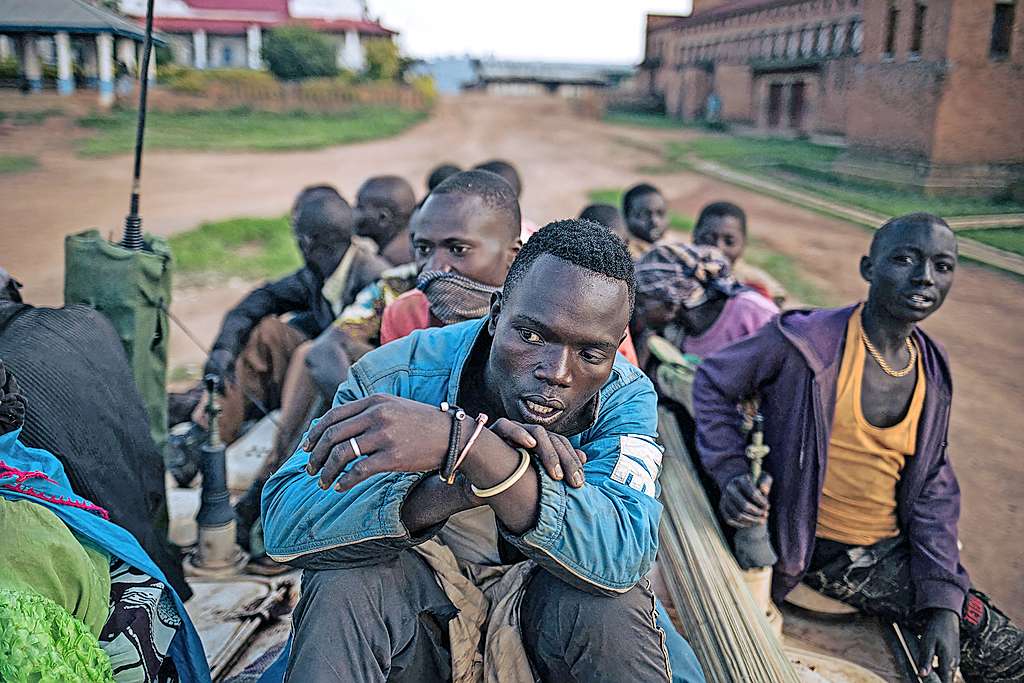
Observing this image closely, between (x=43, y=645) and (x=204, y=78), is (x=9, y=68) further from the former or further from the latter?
(x=204, y=78)

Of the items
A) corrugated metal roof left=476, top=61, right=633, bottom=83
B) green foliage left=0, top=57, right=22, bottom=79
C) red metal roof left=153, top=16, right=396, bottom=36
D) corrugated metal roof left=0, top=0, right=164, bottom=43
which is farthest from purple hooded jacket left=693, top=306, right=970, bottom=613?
corrugated metal roof left=476, top=61, right=633, bottom=83

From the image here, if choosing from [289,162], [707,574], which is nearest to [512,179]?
[707,574]

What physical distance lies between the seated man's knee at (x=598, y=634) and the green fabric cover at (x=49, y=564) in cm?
89

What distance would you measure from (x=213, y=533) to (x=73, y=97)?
4.25 meters

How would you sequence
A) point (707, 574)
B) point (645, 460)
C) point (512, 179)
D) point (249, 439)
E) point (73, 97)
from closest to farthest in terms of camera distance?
point (645, 460)
point (707, 574)
point (249, 439)
point (512, 179)
point (73, 97)

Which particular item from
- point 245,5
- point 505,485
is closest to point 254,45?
point 245,5

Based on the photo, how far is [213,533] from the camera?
10.5ft

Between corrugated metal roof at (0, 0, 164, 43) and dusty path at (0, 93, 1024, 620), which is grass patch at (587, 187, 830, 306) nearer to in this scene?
dusty path at (0, 93, 1024, 620)

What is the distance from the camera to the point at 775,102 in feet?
15.2

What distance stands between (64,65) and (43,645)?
4.14 metres

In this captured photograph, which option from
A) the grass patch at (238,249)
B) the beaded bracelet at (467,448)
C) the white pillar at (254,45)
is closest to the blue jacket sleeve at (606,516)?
the beaded bracelet at (467,448)

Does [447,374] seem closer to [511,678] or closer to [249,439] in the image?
[511,678]

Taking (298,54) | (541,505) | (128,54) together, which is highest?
(298,54)

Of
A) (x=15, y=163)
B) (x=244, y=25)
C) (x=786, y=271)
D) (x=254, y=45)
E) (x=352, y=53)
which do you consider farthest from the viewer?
(x=352, y=53)
